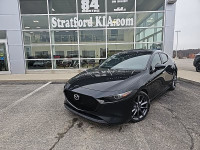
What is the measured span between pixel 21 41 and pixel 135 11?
8.18m

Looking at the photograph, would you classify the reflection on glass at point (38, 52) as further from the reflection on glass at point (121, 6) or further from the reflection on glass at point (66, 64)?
the reflection on glass at point (121, 6)

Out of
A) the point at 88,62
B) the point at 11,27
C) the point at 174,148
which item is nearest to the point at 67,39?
the point at 88,62

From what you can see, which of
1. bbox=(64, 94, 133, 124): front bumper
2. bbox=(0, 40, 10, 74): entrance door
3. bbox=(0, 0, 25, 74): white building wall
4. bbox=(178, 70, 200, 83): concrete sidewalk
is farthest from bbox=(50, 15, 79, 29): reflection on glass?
Answer: bbox=(64, 94, 133, 124): front bumper

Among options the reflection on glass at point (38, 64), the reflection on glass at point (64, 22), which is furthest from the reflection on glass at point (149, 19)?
the reflection on glass at point (38, 64)

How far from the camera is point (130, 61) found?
3.93m

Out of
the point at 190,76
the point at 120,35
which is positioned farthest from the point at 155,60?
the point at 120,35

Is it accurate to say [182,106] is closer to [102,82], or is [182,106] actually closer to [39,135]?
[102,82]

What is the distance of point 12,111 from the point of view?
3783mm

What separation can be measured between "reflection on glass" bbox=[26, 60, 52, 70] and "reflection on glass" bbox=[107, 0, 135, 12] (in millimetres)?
5908

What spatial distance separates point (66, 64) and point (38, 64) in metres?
2.01

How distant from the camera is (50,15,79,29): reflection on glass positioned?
9750 mm

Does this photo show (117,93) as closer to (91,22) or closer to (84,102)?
(84,102)

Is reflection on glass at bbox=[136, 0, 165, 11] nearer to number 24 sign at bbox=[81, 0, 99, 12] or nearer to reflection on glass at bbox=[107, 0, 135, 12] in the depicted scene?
reflection on glass at bbox=[107, 0, 135, 12]

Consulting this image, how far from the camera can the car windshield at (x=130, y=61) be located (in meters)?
3.62
